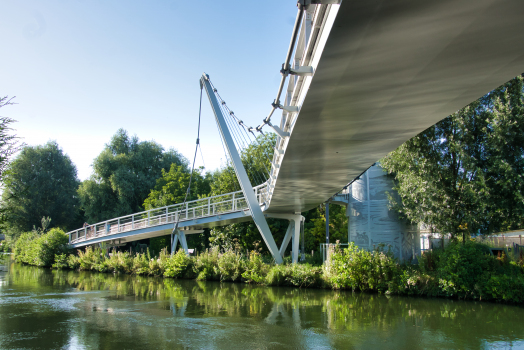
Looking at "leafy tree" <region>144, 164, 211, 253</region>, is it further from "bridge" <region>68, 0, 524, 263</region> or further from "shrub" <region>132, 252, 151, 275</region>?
"bridge" <region>68, 0, 524, 263</region>

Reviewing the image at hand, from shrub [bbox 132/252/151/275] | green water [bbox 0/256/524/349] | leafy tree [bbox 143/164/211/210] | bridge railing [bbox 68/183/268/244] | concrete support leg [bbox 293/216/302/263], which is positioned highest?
leafy tree [bbox 143/164/211/210]

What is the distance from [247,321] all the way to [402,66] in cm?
713

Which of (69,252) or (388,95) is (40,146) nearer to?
(69,252)

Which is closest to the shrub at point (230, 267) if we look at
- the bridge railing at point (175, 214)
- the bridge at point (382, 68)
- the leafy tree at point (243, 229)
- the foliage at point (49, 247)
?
the bridge railing at point (175, 214)

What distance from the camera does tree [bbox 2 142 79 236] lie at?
38.7 metres

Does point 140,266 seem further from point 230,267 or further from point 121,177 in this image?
point 121,177

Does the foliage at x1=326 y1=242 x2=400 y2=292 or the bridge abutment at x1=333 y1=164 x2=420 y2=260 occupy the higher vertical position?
the bridge abutment at x1=333 y1=164 x2=420 y2=260

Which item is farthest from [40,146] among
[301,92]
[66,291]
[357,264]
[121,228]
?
[301,92]

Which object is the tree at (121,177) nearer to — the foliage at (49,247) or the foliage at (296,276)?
the foliage at (49,247)

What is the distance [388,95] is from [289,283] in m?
12.1

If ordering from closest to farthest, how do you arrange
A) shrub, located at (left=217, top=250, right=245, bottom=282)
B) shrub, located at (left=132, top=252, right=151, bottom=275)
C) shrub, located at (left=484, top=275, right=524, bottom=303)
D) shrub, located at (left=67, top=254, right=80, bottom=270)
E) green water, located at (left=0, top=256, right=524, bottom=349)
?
1. green water, located at (left=0, top=256, right=524, bottom=349)
2. shrub, located at (left=484, top=275, right=524, bottom=303)
3. shrub, located at (left=217, top=250, right=245, bottom=282)
4. shrub, located at (left=132, top=252, right=151, bottom=275)
5. shrub, located at (left=67, top=254, right=80, bottom=270)

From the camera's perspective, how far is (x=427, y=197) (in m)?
15.6

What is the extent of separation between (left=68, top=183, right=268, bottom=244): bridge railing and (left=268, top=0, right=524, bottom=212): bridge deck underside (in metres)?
12.0

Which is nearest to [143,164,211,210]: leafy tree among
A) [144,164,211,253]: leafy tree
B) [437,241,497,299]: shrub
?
[144,164,211,253]: leafy tree
